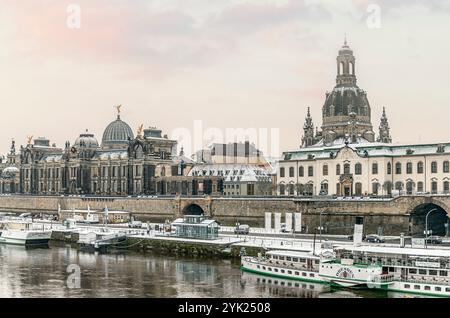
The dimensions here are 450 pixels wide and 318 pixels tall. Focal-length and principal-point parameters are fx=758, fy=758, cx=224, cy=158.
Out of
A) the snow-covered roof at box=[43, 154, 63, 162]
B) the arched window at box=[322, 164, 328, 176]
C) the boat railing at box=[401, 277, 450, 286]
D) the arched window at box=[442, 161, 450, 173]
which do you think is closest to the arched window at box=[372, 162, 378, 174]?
the arched window at box=[322, 164, 328, 176]

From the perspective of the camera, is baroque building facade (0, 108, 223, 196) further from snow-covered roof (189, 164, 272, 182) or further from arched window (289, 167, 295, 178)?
arched window (289, 167, 295, 178)

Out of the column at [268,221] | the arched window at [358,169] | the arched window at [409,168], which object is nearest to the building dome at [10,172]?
the column at [268,221]

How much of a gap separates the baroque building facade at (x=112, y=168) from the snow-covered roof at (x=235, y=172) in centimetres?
345

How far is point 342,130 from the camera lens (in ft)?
345

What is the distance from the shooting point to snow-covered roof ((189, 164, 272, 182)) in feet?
383

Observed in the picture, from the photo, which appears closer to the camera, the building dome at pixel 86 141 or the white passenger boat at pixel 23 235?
the white passenger boat at pixel 23 235

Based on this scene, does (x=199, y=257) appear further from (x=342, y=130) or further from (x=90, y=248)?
(x=342, y=130)

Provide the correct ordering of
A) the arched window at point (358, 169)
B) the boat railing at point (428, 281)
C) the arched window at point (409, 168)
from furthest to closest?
the arched window at point (358, 169) → the arched window at point (409, 168) → the boat railing at point (428, 281)

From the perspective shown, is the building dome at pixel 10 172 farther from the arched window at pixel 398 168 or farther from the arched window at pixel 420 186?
the arched window at pixel 420 186

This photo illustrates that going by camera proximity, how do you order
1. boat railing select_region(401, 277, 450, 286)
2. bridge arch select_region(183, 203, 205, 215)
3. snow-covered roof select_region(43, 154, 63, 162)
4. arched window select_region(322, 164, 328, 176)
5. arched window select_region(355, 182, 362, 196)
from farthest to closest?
1. snow-covered roof select_region(43, 154, 63, 162)
2. bridge arch select_region(183, 203, 205, 215)
3. arched window select_region(322, 164, 328, 176)
4. arched window select_region(355, 182, 362, 196)
5. boat railing select_region(401, 277, 450, 286)

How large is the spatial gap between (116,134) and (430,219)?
225ft

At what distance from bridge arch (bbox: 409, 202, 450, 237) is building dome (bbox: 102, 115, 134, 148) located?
65841 mm

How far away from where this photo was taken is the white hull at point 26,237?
83.5 metres
